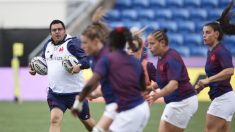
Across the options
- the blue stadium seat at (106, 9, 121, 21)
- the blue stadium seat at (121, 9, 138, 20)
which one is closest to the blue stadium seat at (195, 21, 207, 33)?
the blue stadium seat at (121, 9, 138, 20)

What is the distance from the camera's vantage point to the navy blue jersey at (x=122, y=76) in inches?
298

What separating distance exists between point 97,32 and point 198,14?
17790mm

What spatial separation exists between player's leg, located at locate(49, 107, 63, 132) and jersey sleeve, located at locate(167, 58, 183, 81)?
2294 mm

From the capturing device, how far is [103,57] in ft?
24.9

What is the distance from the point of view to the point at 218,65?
9.74 m

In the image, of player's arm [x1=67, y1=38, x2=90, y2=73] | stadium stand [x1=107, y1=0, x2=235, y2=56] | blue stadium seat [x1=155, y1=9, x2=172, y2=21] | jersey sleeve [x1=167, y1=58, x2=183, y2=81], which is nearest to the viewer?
jersey sleeve [x1=167, y1=58, x2=183, y2=81]

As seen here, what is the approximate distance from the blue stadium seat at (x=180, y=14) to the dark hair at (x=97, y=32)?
57.2 ft

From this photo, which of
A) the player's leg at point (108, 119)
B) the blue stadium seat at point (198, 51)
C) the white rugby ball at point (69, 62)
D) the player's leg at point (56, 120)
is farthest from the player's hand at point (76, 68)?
the blue stadium seat at point (198, 51)

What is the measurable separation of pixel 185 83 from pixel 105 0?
56.7ft

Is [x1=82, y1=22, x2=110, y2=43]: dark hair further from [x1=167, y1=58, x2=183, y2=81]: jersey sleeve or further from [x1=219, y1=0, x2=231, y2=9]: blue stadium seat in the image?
[x1=219, y1=0, x2=231, y2=9]: blue stadium seat

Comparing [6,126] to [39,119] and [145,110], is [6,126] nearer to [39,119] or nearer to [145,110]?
[39,119]

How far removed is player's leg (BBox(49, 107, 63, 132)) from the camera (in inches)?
407

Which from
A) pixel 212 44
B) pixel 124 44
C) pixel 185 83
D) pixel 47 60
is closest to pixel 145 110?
pixel 124 44

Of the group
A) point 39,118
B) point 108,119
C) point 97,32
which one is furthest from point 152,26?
point 108,119
